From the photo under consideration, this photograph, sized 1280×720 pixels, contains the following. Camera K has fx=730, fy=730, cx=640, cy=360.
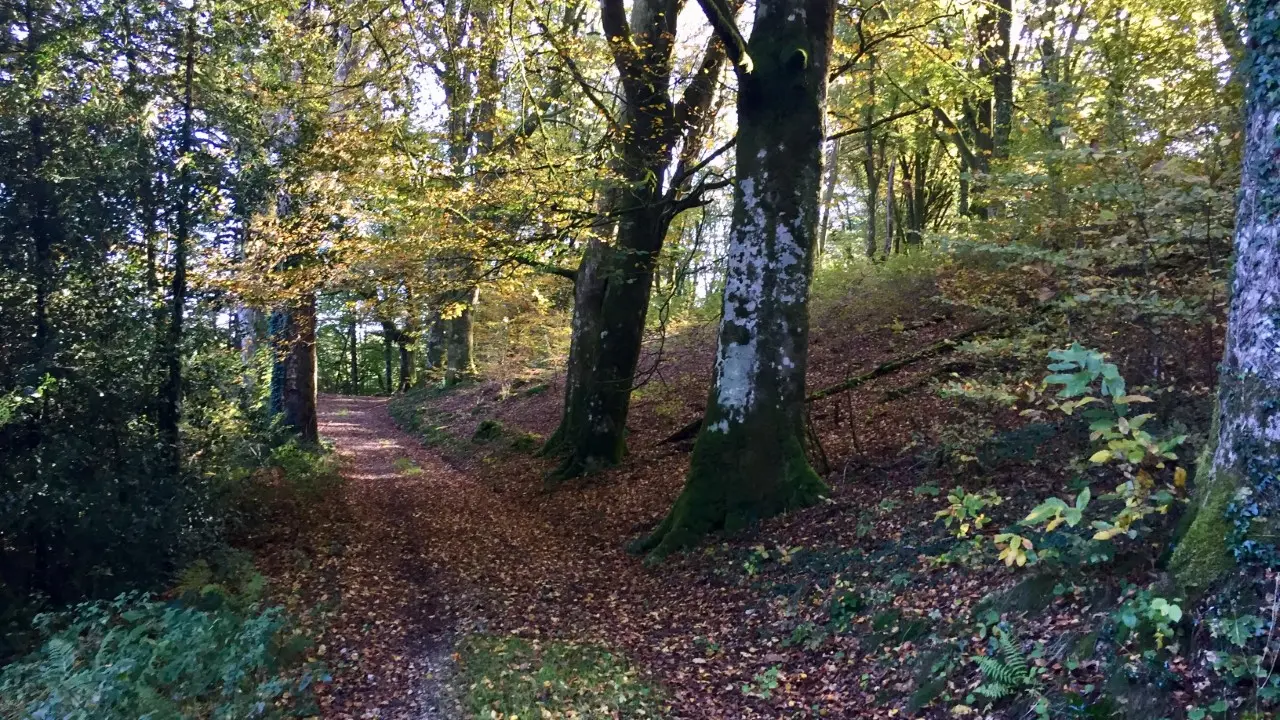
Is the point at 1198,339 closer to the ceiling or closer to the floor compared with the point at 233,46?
closer to the floor

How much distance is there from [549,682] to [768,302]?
4.64m

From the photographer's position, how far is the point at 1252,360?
3705 millimetres

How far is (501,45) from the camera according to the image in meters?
9.33

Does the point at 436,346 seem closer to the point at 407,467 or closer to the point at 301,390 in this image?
the point at 407,467

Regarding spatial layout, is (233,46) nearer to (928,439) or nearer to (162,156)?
(162,156)

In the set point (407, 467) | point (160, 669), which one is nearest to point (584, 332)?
point (407, 467)

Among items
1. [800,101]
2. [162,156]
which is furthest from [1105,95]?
[162,156]

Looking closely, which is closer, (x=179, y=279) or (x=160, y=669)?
(x=160, y=669)

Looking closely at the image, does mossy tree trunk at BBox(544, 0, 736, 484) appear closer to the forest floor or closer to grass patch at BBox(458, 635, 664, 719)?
the forest floor

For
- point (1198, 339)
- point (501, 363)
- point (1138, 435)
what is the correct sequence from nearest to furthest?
1. point (1138, 435)
2. point (1198, 339)
3. point (501, 363)

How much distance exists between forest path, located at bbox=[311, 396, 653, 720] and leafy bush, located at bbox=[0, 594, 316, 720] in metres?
0.48

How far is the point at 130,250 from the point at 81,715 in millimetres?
5291

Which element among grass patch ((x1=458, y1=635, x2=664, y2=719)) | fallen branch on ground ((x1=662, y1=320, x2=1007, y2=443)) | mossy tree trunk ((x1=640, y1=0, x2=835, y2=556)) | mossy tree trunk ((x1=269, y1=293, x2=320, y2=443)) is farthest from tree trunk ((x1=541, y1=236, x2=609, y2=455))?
grass patch ((x1=458, y1=635, x2=664, y2=719))

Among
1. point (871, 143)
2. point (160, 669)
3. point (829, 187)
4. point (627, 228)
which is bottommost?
point (160, 669)
